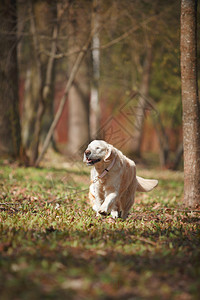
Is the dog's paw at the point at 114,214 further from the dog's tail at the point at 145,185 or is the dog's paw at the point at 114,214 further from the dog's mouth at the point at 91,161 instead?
the dog's mouth at the point at 91,161

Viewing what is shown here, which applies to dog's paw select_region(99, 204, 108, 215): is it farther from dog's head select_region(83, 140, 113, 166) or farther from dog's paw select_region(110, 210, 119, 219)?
dog's head select_region(83, 140, 113, 166)

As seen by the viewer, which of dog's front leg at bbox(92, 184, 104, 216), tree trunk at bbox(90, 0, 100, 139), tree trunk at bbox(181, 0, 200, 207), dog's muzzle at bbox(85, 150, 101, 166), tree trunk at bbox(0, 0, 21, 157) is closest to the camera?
dog's muzzle at bbox(85, 150, 101, 166)

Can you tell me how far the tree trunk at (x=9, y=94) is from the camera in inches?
422

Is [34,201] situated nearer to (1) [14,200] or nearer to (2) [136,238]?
(1) [14,200]

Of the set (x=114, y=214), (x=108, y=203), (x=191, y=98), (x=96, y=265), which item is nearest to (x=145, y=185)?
(x=114, y=214)

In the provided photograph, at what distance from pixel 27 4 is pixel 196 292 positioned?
9.81 meters

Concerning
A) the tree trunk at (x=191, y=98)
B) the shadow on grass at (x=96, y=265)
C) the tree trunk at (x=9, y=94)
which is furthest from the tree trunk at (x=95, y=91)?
the shadow on grass at (x=96, y=265)

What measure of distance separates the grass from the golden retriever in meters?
0.27

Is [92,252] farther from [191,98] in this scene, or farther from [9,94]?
[9,94]

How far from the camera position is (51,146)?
52.0ft

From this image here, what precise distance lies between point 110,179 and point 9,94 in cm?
699

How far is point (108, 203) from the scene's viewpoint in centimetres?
485

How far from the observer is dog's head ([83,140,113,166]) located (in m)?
4.75

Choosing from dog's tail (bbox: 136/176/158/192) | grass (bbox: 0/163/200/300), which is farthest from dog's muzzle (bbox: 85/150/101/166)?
dog's tail (bbox: 136/176/158/192)
